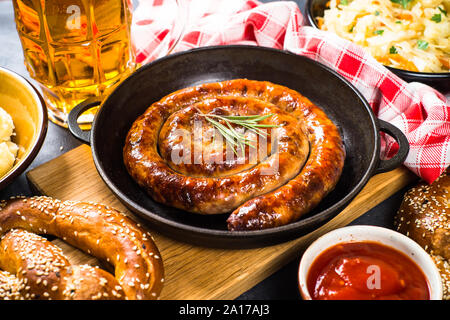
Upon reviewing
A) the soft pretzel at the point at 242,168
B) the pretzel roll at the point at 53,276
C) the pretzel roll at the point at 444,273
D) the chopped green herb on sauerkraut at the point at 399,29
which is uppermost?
the chopped green herb on sauerkraut at the point at 399,29

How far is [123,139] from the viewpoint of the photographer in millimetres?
2887

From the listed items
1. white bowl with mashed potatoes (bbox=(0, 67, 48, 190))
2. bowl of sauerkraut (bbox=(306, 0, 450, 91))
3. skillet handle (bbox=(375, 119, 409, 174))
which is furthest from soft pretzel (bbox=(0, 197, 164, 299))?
bowl of sauerkraut (bbox=(306, 0, 450, 91))

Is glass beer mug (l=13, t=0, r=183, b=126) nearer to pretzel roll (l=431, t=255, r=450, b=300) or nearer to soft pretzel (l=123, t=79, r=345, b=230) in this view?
soft pretzel (l=123, t=79, r=345, b=230)

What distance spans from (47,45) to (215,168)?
1.24 metres

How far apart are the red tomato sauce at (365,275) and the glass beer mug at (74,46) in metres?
1.59

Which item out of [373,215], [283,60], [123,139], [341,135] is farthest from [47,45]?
[373,215]

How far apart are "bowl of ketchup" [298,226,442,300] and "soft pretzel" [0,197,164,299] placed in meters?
0.70

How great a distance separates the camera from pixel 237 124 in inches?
107

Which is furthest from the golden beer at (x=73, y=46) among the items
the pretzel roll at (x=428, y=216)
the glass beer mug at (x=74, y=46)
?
the pretzel roll at (x=428, y=216)

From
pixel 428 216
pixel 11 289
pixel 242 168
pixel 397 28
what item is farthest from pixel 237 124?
pixel 397 28

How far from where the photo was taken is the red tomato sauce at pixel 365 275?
81.7 inches

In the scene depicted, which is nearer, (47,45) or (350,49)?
(47,45)

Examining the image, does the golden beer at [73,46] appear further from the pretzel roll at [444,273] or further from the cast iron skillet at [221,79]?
the pretzel roll at [444,273]

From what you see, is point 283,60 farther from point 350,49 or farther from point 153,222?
point 153,222
